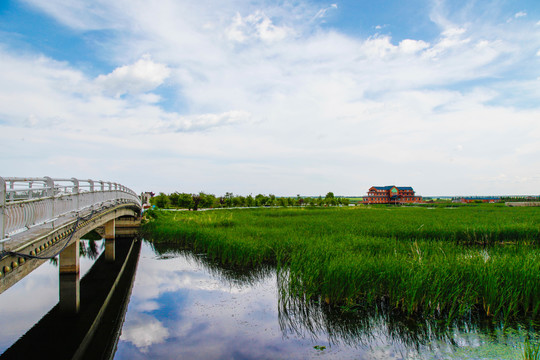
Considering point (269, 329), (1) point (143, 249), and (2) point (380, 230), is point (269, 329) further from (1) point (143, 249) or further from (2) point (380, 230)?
(1) point (143, 249)

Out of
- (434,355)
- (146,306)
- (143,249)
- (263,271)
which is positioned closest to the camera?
(434,355)

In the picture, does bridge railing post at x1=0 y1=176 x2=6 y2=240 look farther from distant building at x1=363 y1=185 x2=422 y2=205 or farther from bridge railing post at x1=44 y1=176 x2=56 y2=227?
distant building at x1=363 y1=185 x2=422 y2=205

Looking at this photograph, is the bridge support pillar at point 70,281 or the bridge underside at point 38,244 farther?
the bridge support pillar at point 70,281

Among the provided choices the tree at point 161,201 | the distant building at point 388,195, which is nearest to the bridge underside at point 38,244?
the tree at point 161,201

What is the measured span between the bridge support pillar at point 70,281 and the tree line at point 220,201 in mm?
33005

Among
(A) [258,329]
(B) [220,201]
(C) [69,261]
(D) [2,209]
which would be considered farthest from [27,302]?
(B) [220,201]

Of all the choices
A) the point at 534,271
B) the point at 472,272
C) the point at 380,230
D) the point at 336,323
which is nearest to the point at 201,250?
the point at 380,230

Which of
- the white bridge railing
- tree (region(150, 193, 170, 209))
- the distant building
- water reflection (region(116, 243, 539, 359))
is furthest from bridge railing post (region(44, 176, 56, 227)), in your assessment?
the distant building

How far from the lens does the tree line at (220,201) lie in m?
43.6

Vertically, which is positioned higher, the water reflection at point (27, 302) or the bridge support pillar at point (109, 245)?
the bridge support pillar at point (109, 245)

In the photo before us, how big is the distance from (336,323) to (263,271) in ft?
15.1

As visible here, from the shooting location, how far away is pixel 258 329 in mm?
6828

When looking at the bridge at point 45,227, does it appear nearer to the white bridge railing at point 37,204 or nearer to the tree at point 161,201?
the white bridge railing at point 37,204

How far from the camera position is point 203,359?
5.76m
